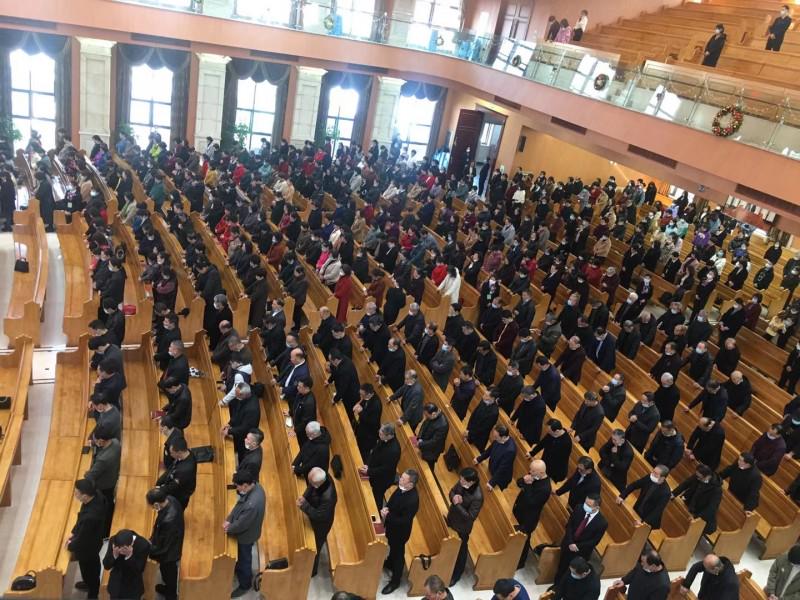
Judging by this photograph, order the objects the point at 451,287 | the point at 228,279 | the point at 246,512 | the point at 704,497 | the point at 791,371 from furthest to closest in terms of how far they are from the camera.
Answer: the point at 228,279 → the point at 451,287 → the point at 791,371 → the point at 704,497 → the point at 246,512

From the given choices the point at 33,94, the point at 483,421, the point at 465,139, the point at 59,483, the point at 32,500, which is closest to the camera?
the point at 59,483

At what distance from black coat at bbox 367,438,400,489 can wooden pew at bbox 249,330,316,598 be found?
62 cm

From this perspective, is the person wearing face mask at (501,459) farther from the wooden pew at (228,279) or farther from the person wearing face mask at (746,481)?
the wooden pew at (228,279)

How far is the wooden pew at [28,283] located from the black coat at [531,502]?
5956 millimetres

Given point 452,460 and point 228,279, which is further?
point 228,279

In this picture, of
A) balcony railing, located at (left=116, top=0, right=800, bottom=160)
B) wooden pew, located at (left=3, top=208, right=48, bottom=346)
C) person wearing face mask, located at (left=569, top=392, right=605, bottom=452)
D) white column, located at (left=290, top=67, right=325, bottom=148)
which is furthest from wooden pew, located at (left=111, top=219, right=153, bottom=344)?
white column, located at (left=290, top=67, right=325, bottom=148)

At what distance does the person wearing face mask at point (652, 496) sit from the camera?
6.25 meters

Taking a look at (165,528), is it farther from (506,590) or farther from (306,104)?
(306,104)

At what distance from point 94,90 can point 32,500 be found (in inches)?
537

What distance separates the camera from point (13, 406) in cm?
666

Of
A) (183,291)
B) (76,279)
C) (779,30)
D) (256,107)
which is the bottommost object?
(76,279)

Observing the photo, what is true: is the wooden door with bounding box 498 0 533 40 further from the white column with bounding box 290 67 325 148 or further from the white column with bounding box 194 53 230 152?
the white column with bounding box 194 53 230 152

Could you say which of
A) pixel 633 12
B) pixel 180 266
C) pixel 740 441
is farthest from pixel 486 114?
pixel 740 441

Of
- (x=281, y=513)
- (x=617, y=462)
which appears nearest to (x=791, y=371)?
(x=617, y=462)
